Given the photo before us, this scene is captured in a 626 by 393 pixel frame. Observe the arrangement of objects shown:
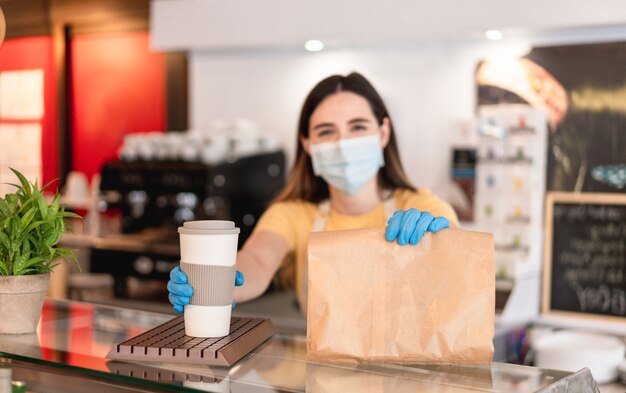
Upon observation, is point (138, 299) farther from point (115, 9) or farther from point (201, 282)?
point (201, 282)

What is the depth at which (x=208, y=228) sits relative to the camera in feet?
5.32

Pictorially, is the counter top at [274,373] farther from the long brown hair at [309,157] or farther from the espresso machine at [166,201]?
the espresso machine at [166,201]

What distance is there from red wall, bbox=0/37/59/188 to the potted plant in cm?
473

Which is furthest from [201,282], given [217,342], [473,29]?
[473,29]

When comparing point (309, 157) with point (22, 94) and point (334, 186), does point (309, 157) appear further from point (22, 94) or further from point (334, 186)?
point (22, 94)

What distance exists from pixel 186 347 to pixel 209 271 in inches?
6.0

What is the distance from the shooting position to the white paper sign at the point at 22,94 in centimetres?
647

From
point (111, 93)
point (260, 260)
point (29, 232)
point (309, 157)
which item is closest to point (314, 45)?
point (111, 93)

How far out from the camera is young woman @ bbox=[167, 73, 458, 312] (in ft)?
8.07

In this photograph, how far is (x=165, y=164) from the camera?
4.98 meters

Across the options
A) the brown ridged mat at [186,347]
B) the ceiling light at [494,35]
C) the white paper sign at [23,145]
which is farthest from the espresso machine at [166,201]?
the brown ridged mat at [186,347]

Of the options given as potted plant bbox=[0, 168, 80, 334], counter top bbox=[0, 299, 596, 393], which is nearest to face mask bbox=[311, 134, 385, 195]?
counter top bbox=[0, 299, 596, 393]

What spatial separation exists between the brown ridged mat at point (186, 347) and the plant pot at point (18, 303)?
1.00 feet

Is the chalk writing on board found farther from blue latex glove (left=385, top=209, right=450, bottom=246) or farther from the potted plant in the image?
the potted plant
